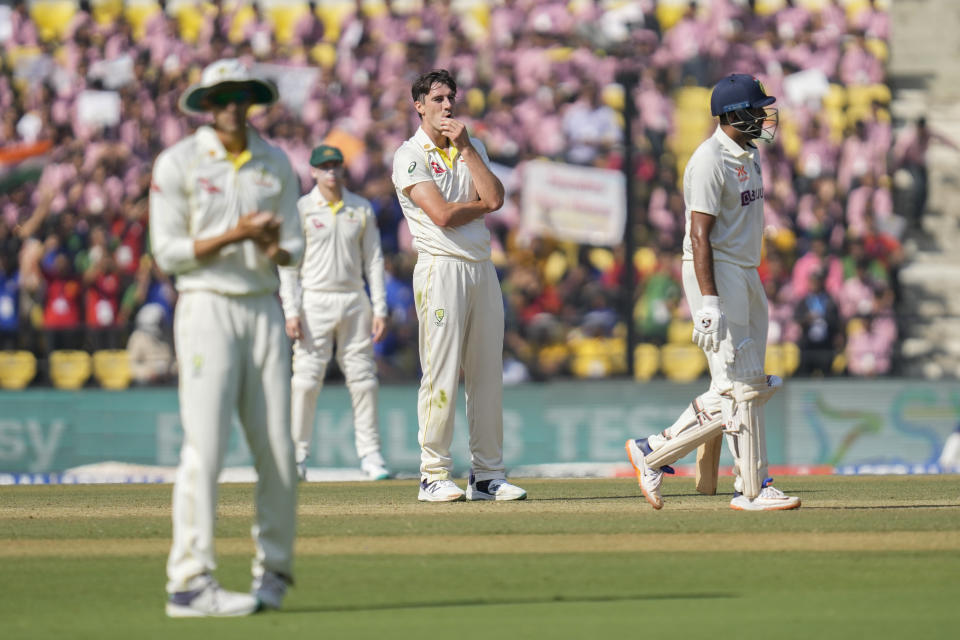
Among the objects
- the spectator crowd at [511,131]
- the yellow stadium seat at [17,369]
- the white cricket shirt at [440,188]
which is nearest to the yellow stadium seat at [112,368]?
the spectator crowd at [511,131]

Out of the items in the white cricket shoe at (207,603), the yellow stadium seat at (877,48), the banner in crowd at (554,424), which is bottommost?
the banner in crowd at (554,424)

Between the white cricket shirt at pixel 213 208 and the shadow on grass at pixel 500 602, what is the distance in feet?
3.91

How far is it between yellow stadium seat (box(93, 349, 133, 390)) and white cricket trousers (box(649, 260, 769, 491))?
8.81 metres

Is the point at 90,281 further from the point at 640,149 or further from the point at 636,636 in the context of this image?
the point at 636,636

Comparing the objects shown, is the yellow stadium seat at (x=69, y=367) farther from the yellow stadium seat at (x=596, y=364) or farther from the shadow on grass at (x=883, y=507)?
the shadow on grass at (x=883, y=507)

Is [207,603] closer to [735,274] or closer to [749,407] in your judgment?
[749,407]

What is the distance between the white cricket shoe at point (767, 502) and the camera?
823 cm

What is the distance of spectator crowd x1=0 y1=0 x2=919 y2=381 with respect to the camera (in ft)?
56.7

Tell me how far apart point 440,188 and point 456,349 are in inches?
37.6

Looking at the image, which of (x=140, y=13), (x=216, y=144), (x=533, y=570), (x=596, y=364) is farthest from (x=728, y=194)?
(x=140, y=13)

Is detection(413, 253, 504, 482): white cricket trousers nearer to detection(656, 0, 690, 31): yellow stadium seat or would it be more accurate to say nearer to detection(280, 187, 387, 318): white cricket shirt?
detection(280, 187, 387, 318): white cricket shirt

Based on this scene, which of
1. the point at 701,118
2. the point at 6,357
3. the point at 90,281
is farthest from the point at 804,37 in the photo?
Result: the point at 6,357

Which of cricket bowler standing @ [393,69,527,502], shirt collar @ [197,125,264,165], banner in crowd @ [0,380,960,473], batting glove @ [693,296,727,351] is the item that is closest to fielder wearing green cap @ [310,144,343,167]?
cricket bowler standing @ [393,69,527,502]

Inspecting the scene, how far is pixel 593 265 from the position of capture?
18.1 meters
